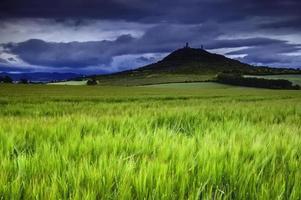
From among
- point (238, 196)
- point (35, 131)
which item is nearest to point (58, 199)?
point (238, 196)

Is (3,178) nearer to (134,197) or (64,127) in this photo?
(134,197)

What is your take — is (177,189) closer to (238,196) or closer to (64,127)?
(238,196)

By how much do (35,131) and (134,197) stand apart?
2561 millimetres

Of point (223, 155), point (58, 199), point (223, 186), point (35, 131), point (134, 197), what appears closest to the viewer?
point (58, 199)

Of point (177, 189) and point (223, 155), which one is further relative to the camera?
point (223, 155)

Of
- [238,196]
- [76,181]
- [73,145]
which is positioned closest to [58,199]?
[76,181]

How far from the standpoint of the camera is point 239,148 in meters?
3.44

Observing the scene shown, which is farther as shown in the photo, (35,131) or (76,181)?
(35,131)

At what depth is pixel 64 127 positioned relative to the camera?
4.75 metres

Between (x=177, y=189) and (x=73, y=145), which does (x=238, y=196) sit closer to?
(x=177, y=189)

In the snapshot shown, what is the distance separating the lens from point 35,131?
15.1ft

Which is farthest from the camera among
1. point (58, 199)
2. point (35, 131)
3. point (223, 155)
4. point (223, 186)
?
point (35, 131)

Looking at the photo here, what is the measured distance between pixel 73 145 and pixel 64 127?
1.33m

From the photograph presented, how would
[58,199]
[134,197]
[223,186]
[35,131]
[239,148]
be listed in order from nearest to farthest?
[58,199] < [134,197] < [223,186] < [239,148] < [35,131]
